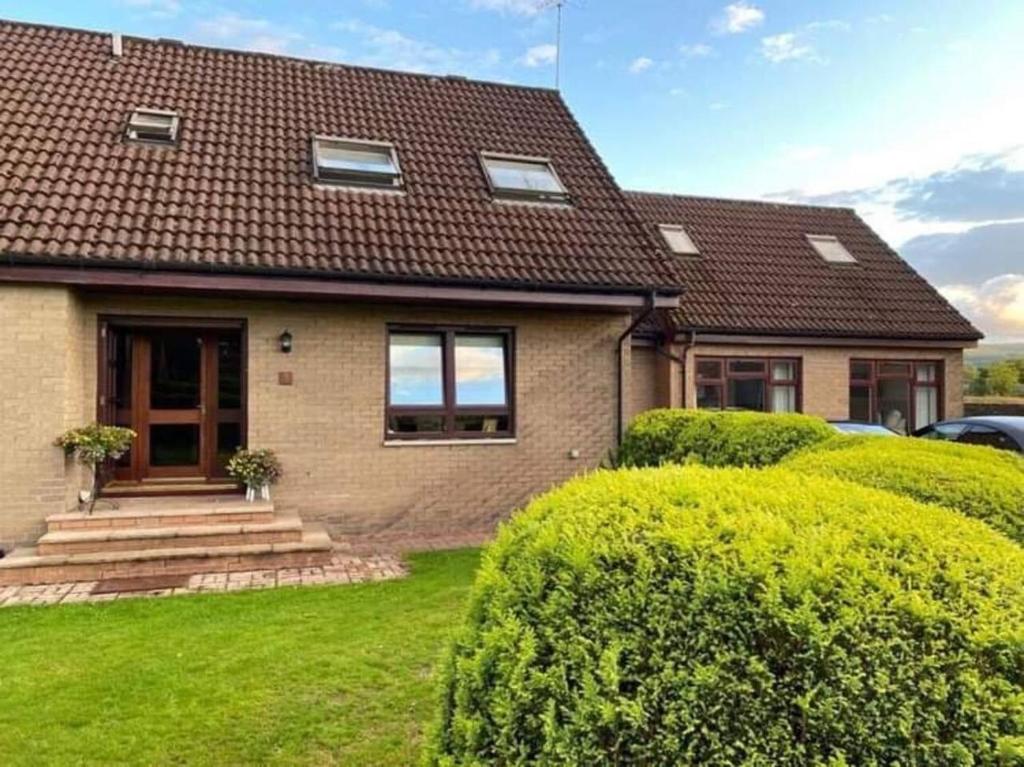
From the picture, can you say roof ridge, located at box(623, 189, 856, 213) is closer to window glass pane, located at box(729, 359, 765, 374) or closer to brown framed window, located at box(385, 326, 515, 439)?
window glass pane, located at box(729, 359, 765, 374)

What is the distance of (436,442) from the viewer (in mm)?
9867

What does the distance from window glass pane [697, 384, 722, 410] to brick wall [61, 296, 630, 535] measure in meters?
4.99

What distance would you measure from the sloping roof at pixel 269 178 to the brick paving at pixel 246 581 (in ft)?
11.7

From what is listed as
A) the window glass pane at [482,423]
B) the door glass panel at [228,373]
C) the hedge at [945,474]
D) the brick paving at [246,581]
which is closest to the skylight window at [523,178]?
the window glass pane at [482,423]

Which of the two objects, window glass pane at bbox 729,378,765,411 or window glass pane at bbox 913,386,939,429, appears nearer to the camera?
window glass pane at bbox 729,378,765,411

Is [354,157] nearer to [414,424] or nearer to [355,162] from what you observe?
[355,162]

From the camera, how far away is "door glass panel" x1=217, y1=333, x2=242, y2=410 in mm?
9570

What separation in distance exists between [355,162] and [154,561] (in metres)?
6.43

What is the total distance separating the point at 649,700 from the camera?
1.81 m

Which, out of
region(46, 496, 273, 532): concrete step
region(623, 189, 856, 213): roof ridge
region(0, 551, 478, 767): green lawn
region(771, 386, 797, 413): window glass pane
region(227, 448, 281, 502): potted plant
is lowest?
region(0, 551, 478, 767): green lawn

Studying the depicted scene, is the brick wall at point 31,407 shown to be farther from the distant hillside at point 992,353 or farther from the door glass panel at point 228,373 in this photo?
the distant hillside at point 992,353

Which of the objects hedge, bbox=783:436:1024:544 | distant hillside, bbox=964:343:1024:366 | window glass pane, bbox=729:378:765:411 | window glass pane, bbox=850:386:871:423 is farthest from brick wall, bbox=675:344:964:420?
hedge, bbox=783:436:1024:544

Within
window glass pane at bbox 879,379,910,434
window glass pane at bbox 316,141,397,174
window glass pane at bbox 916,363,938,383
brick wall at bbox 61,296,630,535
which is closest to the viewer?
brick wall at bbox 61,296,630,535

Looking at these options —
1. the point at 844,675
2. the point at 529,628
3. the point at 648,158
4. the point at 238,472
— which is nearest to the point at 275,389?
the point at 238,472
